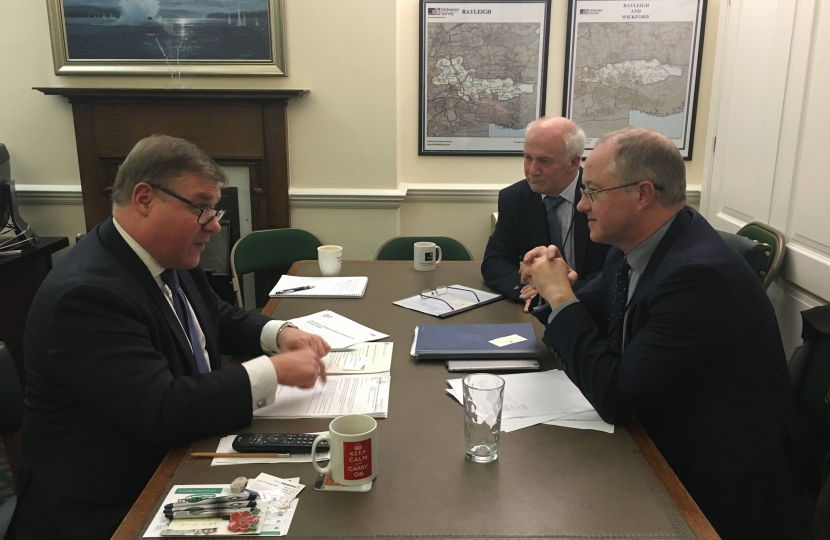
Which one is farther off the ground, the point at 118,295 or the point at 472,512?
the point at 118,295

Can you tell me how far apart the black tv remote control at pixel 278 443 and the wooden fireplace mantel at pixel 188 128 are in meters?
2.57

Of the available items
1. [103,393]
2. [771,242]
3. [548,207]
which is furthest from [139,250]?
[771,242]

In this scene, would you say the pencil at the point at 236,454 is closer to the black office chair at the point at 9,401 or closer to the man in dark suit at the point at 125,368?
the man in dark suit at the point at 125,368

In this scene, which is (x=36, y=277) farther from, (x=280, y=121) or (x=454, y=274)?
(x=454, y=274)

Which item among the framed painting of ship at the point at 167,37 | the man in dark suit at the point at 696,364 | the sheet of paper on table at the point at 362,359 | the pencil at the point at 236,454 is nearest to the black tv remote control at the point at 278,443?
the pencil at the point at 236,454

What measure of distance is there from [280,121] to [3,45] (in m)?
1.56

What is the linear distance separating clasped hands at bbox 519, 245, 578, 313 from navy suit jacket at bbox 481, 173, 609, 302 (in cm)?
56

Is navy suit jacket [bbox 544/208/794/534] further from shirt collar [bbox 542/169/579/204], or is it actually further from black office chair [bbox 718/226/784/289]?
shirt collar [bbox 542/169/579/204]

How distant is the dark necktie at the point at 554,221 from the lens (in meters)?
2.75

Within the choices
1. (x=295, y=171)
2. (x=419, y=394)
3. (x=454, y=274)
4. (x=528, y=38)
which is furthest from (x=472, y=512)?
(x=528, y=38)

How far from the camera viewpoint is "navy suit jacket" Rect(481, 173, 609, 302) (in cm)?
254

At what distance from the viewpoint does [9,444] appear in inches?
70.4

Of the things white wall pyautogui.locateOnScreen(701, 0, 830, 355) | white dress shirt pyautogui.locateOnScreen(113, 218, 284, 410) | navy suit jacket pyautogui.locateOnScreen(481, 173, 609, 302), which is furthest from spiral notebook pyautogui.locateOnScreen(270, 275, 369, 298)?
white wall pyautogui.locateOnScreen(701, 0, 830, 355)

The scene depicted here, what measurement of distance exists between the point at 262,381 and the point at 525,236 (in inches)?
65.4
